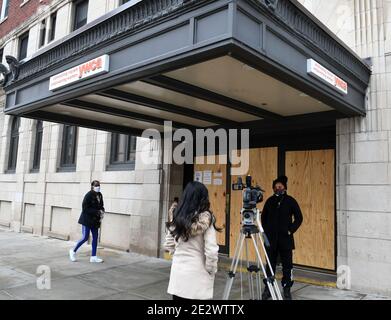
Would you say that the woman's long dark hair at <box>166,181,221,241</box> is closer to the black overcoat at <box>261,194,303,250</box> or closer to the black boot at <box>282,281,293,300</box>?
the black overcoat at <box>261,194,303,250</box>

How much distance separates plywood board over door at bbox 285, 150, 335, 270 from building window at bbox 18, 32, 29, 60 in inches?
572

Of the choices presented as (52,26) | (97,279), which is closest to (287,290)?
(97,279)

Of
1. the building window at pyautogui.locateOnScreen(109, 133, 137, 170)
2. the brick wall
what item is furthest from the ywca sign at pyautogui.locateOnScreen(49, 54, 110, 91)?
the brick wall

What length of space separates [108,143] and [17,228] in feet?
22.3

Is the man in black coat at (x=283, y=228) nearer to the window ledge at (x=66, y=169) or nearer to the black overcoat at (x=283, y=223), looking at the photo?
the black overcoat at (x=283, y=223)

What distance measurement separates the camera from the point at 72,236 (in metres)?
11.7

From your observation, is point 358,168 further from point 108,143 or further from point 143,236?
point 108,143

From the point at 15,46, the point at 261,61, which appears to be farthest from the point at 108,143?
the point at 15,46

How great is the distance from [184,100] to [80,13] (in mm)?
9102

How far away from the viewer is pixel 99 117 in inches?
298

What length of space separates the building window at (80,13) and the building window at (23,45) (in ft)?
15.5

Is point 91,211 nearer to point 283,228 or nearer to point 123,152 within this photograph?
point 123,152
